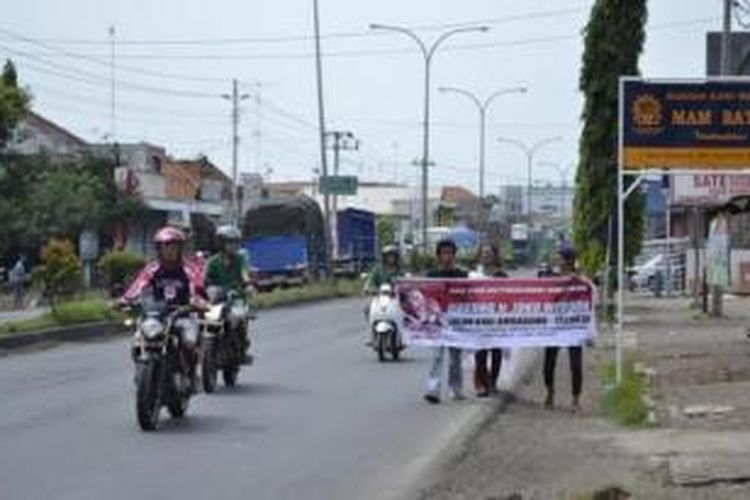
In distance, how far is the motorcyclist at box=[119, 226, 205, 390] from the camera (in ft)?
50.8

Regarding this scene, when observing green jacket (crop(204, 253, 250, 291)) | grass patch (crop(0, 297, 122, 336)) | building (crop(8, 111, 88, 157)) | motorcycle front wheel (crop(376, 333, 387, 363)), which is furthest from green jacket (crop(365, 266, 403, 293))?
building (crop(8, 111, 88, 157))

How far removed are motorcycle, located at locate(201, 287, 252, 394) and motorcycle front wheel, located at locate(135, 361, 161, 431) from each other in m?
3.07

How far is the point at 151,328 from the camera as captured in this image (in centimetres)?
1486

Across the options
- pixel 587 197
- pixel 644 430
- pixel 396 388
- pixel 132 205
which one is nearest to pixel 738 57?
pixel 587 197

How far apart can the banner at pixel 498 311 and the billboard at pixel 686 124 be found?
5.39 ft

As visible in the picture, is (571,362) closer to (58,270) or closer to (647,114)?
(647,114)

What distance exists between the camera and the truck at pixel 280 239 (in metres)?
60.0

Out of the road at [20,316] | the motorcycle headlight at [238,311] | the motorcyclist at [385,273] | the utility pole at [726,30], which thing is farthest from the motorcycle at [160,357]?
the utility pole at [726,30]

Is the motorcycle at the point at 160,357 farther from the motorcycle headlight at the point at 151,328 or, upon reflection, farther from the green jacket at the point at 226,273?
the green jacket at the point at 226,273

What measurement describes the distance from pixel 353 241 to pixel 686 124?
5792 cm

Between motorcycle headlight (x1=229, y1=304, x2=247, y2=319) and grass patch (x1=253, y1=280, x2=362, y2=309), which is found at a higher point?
motorcycle headlight (x1=229, y1=304, x2=247, y2=319)

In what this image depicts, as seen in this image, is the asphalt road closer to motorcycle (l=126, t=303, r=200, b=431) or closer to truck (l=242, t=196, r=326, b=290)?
motorcycle (l=126, t=303, r=200, b=431)

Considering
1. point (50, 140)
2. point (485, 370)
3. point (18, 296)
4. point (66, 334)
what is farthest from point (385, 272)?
point (50, 140)

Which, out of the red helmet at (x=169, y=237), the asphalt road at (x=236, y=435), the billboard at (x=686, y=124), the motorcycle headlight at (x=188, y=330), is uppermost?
the billboard at (x=686, y=124)
